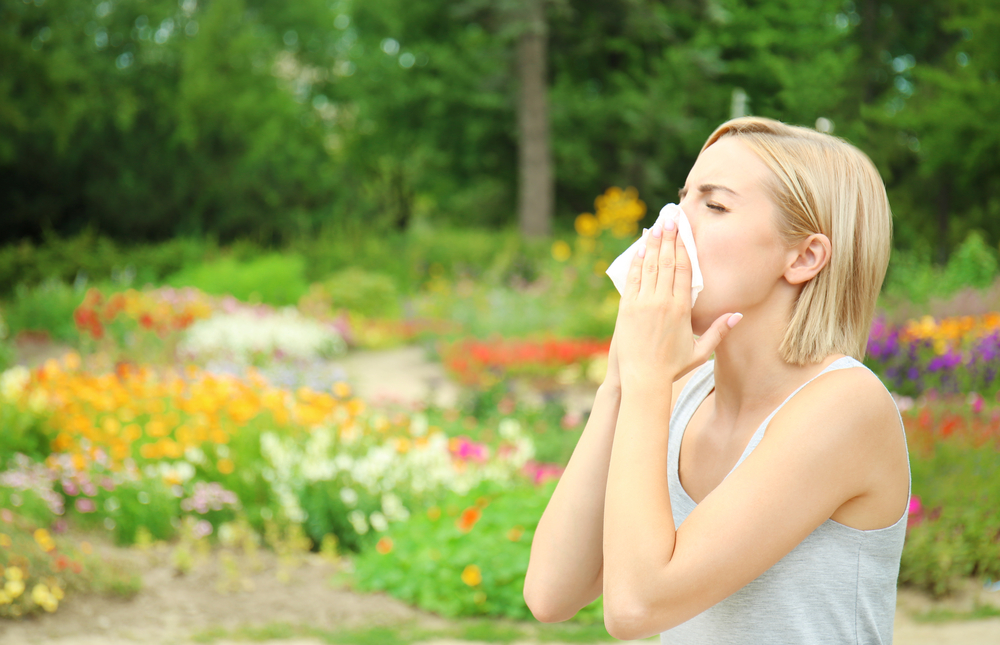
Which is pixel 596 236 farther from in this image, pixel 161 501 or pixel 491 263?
pixel 161 501

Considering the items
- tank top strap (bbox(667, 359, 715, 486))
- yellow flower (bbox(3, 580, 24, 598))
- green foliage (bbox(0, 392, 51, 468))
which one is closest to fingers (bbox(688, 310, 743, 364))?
tank top strap (bbox(667, 359, 715, 486))

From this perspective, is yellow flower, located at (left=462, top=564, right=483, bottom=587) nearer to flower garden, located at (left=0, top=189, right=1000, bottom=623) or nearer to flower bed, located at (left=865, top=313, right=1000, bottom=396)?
flower garden, located at (left=0, top=189, right=1000, bottom=623)

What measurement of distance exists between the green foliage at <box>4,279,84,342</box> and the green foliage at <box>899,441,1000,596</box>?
9.25 metres

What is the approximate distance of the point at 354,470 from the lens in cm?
A: 446

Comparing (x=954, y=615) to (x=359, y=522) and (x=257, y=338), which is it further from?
(x=257, y=338)

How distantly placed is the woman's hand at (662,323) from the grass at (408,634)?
248cm

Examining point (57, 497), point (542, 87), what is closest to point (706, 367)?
point (57, 497)

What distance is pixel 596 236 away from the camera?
13.9 metres

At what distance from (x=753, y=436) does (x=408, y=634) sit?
8.30ft

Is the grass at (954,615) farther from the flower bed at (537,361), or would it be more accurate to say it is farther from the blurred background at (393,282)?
the flower bed at (537,361)

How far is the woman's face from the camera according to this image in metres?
1.26

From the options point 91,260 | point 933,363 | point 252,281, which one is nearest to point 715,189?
point 933,363

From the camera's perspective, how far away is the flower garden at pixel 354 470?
12.2ft

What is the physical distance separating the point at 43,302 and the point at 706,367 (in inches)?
424
